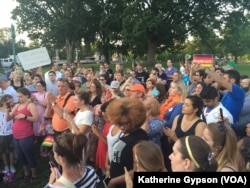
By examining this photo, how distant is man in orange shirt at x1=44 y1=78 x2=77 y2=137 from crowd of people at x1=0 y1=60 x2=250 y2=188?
0.06 feet

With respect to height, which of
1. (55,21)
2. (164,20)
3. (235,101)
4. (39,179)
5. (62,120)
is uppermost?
(55,21)

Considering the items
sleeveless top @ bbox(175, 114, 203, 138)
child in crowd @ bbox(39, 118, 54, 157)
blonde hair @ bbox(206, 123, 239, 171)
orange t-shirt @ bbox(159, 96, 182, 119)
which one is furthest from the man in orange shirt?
blonde hair @ bbox(206, 123, 239, 171)

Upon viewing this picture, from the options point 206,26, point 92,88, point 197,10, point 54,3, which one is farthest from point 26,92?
point 54,3

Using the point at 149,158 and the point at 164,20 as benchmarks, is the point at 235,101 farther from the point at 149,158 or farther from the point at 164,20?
the point at 164,20

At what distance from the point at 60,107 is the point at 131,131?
2.77m

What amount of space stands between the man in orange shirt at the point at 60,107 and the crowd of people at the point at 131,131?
2 cm

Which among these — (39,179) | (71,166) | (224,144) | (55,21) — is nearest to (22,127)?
(39,179)

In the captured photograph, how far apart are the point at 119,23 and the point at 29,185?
2848 centimetres

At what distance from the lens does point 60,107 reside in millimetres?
5762

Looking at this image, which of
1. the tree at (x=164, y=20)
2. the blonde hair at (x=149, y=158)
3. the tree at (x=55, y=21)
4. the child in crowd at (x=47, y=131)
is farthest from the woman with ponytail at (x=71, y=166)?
the tree at (x=55, y=21)

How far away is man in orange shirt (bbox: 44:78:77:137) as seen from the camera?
540cm

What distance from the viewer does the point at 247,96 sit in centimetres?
507

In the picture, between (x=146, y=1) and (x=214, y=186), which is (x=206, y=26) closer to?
(x=146, y=1)

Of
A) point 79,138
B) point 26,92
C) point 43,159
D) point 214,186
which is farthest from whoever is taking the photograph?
point 43,159
